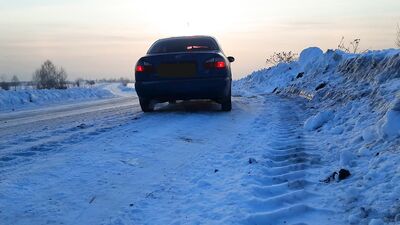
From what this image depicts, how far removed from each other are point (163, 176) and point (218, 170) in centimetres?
55

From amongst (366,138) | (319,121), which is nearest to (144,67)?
(319,121)

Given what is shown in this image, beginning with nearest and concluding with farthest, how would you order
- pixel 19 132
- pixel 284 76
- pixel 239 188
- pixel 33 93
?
pixel 239 188, pixel 19 132, pixel 33 93, pixel 284 76

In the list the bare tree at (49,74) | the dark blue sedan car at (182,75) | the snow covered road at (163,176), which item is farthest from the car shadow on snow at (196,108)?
the bare tree at (49,74)

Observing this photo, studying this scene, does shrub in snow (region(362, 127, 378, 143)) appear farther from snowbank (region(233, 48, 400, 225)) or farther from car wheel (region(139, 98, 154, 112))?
car wheel (region(139, 98, 154, 112))

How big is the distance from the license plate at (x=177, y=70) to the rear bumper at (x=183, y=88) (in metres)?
0.12

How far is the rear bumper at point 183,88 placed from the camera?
8492 millimetres

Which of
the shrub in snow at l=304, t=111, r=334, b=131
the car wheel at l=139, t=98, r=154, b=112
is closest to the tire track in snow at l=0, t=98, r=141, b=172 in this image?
the car wheel at l=139, t=98, r=154, b=112

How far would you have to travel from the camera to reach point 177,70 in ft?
27.9

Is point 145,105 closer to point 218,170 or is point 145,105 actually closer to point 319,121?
point 319,121

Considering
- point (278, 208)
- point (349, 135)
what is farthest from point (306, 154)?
point (278, 208)

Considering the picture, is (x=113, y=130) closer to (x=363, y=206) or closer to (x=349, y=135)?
(x=349, y=135)

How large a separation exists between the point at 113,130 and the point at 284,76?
16852mm

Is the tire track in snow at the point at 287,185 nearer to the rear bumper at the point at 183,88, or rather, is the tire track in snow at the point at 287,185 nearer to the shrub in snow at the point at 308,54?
the rear bumper at the point at 183,88

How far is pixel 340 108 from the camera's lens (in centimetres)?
667
